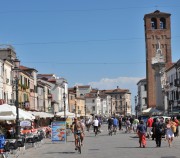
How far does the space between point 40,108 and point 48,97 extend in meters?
10.9

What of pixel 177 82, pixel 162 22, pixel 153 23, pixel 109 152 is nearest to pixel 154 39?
pixel 153 23

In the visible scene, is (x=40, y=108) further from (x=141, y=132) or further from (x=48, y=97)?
(x=141, y=132)

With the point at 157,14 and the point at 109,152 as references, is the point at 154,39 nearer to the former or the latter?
the point at 157,14

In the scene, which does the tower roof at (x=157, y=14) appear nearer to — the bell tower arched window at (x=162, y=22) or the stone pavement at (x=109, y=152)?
the bell tower arched window at (x=162, y=22)

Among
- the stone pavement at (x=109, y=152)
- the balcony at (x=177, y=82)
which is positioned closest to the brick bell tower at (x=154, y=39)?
the balcony at (x=177, y=82)

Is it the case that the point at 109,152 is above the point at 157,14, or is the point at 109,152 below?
below

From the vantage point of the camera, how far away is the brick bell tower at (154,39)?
102000 mm

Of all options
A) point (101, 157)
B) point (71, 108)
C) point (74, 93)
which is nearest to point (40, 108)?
point (71, 108)

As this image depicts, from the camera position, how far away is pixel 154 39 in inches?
4151

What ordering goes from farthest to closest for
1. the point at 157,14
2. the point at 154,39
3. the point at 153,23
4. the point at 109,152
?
the point at 153,23 < the point at 157,14 < the point at 154,39 < the point at 109,152

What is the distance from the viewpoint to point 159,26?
10706 centimetres

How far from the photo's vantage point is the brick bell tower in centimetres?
10200

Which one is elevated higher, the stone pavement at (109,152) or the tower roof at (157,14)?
the tower roof at (157,14)

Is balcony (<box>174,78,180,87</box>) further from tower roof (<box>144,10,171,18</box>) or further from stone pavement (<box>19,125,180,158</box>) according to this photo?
stone pavement (<box>19,125,180,158</box>)
